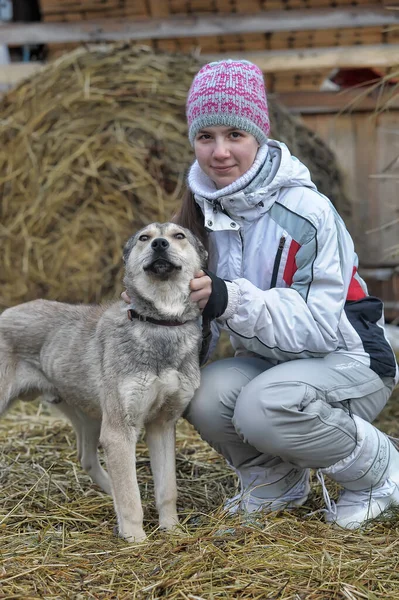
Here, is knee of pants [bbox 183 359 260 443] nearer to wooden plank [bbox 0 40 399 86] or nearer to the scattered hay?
the scattered hay

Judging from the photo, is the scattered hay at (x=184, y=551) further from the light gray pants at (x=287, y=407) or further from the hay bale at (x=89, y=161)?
the hay bale at (x=89, y=161)

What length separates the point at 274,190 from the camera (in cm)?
335

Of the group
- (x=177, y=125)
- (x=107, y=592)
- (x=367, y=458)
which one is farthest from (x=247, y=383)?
(x=177, y=125)

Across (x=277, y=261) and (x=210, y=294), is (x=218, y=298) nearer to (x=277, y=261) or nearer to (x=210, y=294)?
(x=210, y=294)

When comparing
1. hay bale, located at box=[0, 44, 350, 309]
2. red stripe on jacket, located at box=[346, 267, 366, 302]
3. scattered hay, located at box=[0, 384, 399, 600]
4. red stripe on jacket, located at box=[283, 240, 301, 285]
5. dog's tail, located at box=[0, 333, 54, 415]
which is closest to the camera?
scattered hay, located at box=[0, 384, 399, 600]

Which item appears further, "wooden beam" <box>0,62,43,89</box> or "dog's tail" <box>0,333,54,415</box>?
"wooden beam" <box>0,62,43,89</box>

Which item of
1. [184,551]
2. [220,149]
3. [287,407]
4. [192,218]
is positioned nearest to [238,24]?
[192,218]

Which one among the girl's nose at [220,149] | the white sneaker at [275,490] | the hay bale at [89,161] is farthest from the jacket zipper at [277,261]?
the hay bale at [89,161]

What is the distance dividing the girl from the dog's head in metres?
0.08

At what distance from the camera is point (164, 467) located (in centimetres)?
336

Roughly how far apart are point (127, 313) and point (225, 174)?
0.70 m

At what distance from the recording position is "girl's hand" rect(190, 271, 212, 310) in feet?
10.3

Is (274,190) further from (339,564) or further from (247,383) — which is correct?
(339,564)

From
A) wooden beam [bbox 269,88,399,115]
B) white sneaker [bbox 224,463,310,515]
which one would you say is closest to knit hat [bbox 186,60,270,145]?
white sneaker [bbox 224,463,310,515]
